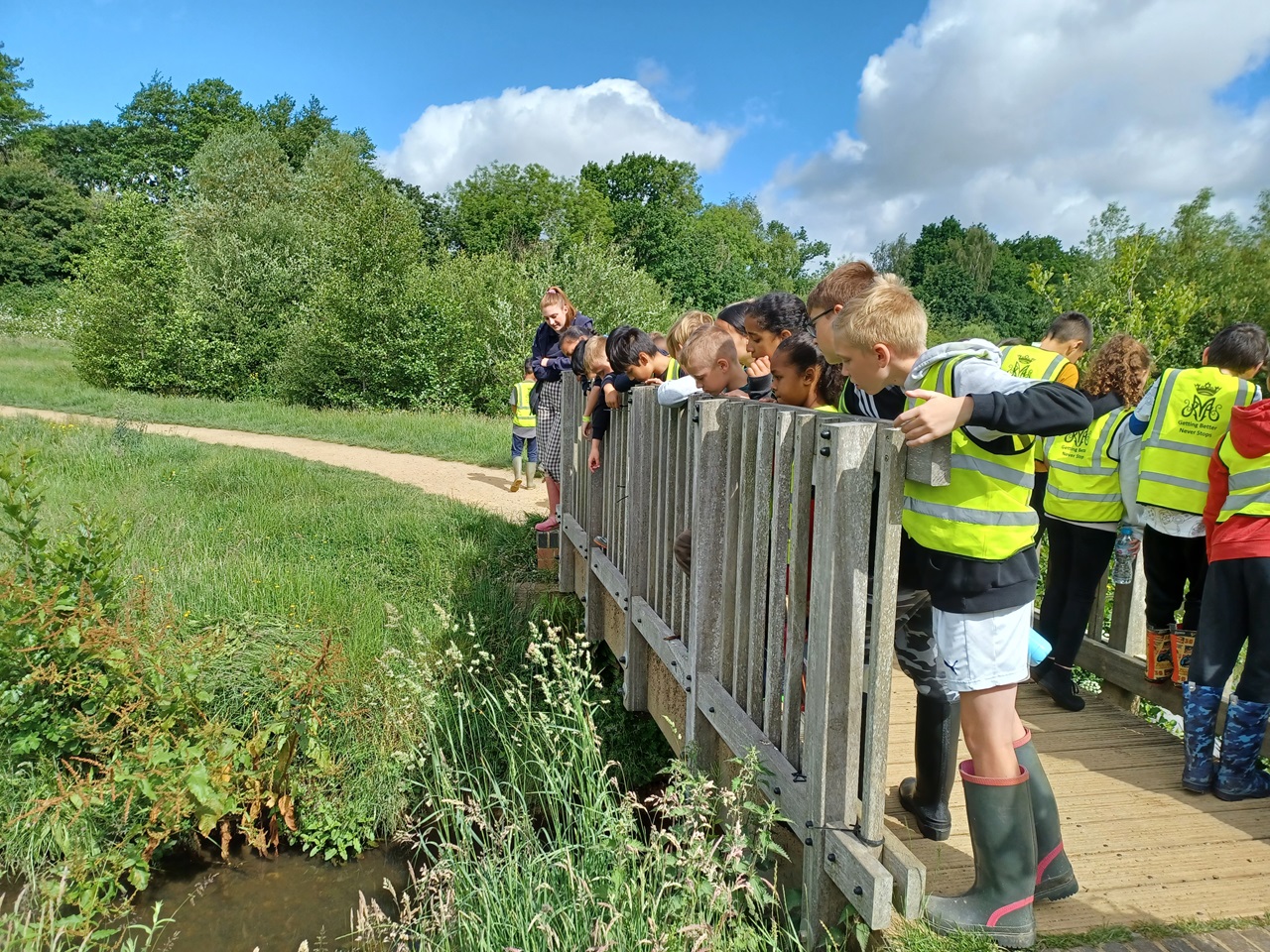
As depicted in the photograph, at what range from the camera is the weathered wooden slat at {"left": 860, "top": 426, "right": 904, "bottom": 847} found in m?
2.22

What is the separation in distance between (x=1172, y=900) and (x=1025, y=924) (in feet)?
2.18

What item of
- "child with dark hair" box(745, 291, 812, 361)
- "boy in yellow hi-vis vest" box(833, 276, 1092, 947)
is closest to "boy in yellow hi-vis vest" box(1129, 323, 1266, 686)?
"child with dark hair" box(745, 291, 812, 361)

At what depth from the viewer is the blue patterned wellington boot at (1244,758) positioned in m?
3.44

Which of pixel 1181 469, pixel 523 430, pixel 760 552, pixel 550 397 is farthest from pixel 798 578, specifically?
pixel 523 430

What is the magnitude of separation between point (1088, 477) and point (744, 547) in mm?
2358

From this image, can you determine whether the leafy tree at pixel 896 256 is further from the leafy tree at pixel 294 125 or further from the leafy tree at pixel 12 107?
the leafy tree at pixel 12 107

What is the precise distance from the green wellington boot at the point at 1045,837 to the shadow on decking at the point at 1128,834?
0.06m

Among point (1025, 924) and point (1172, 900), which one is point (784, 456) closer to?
point (1025, 924)

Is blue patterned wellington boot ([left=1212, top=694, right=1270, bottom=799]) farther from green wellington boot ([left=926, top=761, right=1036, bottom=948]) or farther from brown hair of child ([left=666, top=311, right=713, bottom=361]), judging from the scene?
brown hair of child ([left=666, top=311, right=713, bottom=361])

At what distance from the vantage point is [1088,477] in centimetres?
443

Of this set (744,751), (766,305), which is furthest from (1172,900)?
(766,305)

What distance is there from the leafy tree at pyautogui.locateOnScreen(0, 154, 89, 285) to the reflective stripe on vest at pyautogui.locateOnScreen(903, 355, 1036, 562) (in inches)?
2098

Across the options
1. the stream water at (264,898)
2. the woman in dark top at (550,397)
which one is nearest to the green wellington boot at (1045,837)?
the stream water at (264,898)

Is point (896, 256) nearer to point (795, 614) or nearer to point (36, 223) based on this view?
point (36, 223)
